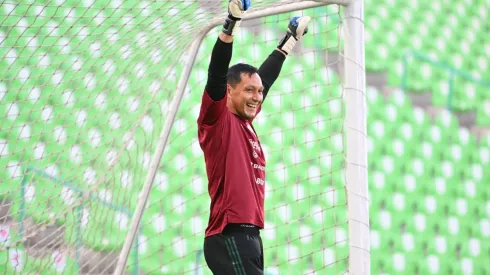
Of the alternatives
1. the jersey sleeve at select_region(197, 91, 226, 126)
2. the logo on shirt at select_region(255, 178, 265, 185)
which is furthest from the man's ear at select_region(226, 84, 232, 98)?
the logo on shirt at select_region(255, 178, 265, 185)

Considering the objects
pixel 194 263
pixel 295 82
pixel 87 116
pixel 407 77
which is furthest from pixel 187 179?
pixel 407 77

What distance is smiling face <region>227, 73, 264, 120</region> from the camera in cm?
253

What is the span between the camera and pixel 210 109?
2373mm

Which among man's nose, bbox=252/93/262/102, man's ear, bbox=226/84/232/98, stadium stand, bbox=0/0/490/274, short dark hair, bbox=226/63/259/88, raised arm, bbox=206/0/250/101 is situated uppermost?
raised arm, bbox=206/0/250/101

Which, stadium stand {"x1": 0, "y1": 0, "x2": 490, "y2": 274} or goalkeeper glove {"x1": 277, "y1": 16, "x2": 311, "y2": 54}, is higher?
goalkeeper glove {"x1": 277, "y1": 16, "x2": 311, "y2": 54}

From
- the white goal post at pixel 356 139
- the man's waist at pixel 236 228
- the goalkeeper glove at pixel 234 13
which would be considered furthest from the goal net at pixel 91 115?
→ the goalkeeper glove at pixel 234 13

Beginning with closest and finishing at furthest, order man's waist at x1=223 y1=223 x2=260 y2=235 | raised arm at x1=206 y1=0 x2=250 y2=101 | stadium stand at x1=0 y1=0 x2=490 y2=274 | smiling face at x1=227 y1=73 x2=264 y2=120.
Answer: raised arm at x1=206 y1=0 x2=250 y2=101 → man's waist at x1=223 y1=223 x2=260 y2=235 → smiling face at x1=227 y1=73 x2=264 y2=120 → stadium stand at x1=0 y1=0 x2=490 y2=274

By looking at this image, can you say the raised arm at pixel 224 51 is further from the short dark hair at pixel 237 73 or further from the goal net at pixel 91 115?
the goal net at pixel 91 115

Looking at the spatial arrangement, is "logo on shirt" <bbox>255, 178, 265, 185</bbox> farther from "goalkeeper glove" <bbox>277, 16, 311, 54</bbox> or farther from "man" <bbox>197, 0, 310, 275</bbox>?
"goalkeeper glove" <bbox>277, 16, 311, 54</bbox>

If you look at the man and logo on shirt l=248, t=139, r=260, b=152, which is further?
logo on shirt l=248, t=139, r=260, b=152

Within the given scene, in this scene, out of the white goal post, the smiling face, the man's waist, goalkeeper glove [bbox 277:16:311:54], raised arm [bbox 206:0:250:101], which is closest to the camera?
raised arm [bbox 206:0:250:101]

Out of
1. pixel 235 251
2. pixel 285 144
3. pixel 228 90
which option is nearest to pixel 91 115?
pixel 228 90

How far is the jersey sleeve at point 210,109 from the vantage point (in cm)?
235

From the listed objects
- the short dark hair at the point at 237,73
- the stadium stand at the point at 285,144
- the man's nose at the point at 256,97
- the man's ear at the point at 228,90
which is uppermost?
the short dark hair at the point at 237,73
